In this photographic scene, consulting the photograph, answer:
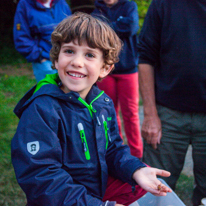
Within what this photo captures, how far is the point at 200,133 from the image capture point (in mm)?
2012

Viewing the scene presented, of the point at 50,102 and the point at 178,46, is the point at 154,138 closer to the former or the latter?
the point at 178,46

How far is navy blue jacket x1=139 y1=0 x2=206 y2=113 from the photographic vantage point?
6.02 feet

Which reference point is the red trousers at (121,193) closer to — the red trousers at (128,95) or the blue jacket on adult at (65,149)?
the blue jacket on adult at (65,149)

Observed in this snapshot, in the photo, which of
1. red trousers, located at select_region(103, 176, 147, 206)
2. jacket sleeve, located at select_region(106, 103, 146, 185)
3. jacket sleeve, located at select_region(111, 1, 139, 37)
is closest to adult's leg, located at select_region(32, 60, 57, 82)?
jacket sleeve, located at select_region(111, 1, 139, 37)

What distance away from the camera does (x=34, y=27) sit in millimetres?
3088

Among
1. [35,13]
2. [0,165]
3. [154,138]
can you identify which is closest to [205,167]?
[154,138]

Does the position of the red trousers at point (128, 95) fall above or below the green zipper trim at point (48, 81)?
below

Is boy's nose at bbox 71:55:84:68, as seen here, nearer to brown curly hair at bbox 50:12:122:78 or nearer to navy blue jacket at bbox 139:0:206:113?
brown curly hair at bbox 50:12:122:78

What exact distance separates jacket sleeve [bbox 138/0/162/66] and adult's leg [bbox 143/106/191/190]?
1.43 feet

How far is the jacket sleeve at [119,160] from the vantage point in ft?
5.19

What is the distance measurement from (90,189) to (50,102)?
580 millimetres

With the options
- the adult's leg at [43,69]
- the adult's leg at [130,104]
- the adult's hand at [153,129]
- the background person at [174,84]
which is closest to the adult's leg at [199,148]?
the background person at [174,84]

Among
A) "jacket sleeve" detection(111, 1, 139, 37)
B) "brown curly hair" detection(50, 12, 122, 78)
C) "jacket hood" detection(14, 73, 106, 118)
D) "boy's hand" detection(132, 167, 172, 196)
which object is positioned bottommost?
"boy's hand" detection(132, 167, 172, 196)

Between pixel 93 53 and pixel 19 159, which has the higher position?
pixel 93 53
